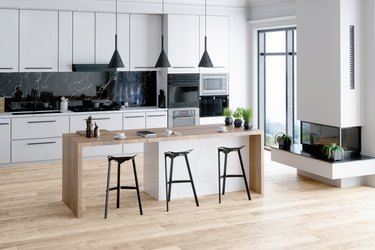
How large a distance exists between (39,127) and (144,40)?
2561mm

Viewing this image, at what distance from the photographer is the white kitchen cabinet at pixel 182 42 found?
956 centimetres

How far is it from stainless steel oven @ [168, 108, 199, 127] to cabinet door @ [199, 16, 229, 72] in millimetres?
847

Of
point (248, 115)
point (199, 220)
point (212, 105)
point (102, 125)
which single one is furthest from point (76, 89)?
point (199, 220)

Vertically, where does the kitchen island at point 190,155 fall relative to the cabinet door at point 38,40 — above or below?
below

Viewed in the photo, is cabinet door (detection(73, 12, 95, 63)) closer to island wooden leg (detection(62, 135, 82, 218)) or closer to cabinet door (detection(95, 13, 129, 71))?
cabinet door (detection(95, 13, 129, 71))

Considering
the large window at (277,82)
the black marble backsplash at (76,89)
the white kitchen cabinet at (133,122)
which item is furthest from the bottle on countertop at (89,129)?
the large window at (277,82)

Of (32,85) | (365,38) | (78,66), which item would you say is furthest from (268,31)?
(32,85)

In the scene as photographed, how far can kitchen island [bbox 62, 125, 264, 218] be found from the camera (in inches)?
242

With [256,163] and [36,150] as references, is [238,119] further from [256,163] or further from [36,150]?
[36,150]

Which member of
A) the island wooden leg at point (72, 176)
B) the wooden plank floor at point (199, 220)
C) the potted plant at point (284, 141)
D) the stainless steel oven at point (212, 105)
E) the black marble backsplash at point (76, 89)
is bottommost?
the wooden plank floor at point (199, 220)

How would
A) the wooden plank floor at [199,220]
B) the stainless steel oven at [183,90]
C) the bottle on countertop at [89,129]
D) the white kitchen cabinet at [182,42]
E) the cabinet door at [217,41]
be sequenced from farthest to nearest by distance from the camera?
the cabinet door at [217,41], the stainless steel oven at [183,90], the white kitchen cabinet at [182,42], the bottle on countertop at [89,129], the wooden plank floor at [199,220]

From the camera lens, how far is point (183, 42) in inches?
381

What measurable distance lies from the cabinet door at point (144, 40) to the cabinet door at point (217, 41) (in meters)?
0.87

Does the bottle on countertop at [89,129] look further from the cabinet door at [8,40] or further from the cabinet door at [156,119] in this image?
the cabinet door at [156,119]
